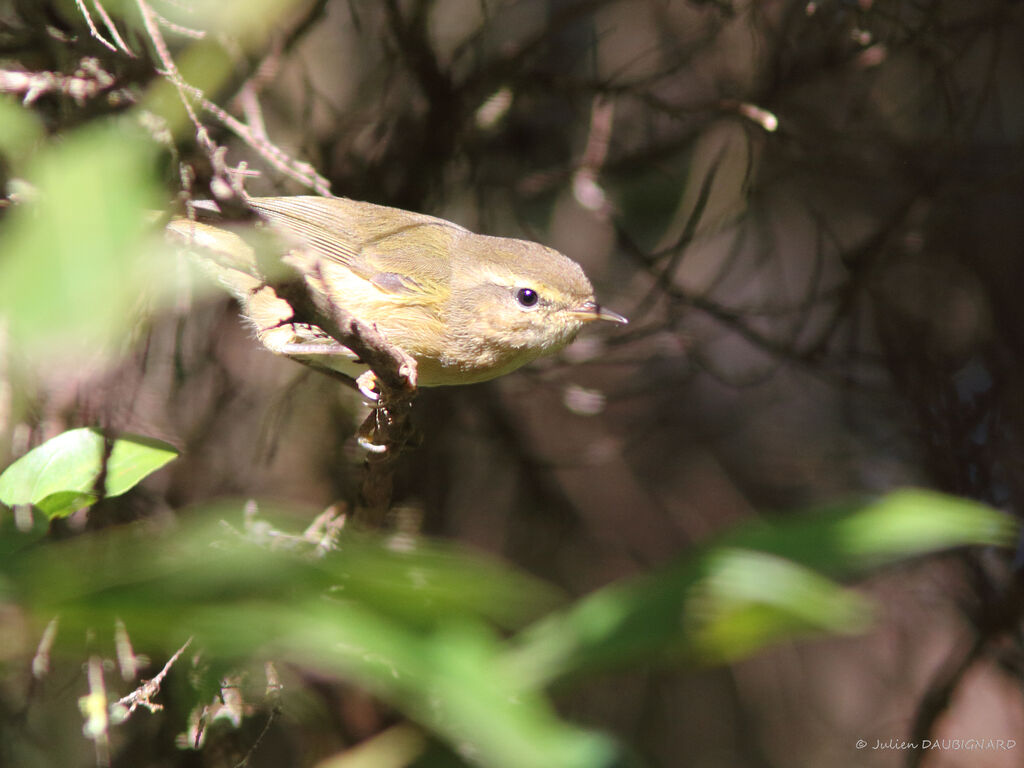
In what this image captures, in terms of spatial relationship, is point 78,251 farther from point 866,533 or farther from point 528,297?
point 528,297

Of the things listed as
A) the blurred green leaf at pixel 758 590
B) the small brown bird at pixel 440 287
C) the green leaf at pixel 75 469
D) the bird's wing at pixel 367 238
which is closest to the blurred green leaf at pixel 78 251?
the blurred green leaf at pixel 758 590

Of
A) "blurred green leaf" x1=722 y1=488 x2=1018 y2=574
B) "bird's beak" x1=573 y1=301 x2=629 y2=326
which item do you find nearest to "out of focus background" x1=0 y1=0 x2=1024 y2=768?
"bird's beak" x1=573 y1=301 x2=629 y2=326

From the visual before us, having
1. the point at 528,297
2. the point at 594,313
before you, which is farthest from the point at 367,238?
the point at 594,313

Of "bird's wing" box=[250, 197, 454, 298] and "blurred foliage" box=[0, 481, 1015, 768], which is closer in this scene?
"blurred foliage" box=[0, 481, 1015, 768]

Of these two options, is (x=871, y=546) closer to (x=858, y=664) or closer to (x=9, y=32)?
(x=9, y=32)

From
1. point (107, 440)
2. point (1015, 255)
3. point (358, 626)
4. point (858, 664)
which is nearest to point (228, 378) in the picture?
point (107, 440)

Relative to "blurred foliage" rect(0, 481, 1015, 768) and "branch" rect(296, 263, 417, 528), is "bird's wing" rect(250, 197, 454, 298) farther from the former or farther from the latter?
"blurred foliage" rect(0, 481, 1015, 768)

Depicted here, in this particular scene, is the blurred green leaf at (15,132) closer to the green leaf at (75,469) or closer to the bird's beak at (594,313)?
the green leaf at (75,469)
